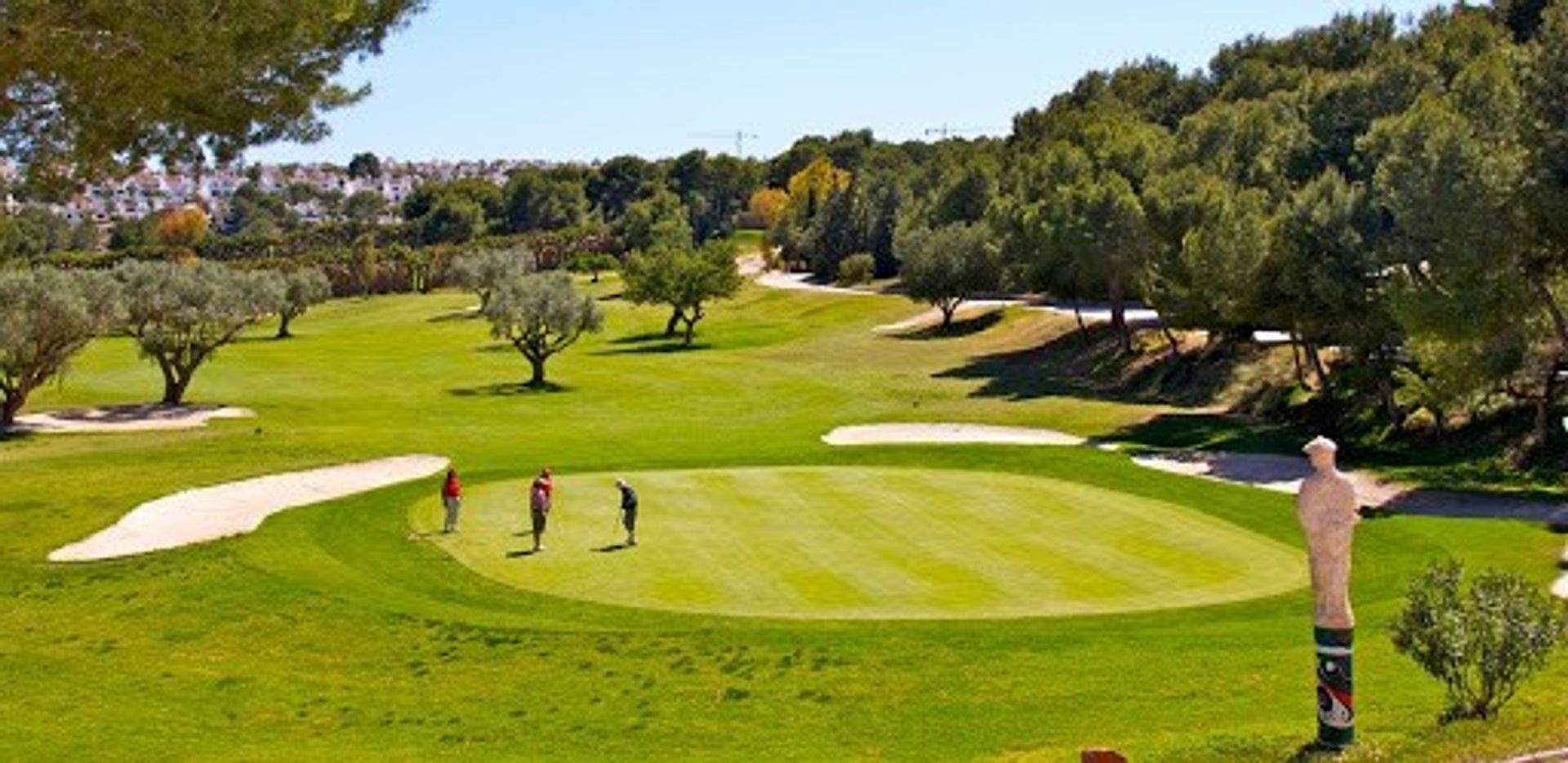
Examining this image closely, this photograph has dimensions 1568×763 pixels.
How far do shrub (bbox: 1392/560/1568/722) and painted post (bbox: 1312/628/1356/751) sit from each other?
153cm

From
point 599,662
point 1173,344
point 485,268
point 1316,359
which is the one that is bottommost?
point 599,662

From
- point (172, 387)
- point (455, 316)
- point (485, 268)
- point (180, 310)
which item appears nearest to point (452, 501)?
point (180, 310)

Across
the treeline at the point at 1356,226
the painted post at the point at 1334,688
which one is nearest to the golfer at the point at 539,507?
the painted post at the point at 1334,688

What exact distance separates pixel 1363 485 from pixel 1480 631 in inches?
1045

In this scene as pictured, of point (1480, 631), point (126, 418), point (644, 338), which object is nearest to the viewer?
point (1480, 631)

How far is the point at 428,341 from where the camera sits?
109 meters

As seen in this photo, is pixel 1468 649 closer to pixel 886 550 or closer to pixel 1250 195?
pixel 886 550

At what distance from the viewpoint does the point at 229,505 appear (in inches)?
1593

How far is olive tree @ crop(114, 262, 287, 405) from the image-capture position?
2621 inches

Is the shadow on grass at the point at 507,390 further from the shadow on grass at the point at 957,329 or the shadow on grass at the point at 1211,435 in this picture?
the shadow on grass at the point at 1211,435

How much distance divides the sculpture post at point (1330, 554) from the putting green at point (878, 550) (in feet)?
37.1

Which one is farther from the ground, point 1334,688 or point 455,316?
point 1334,688

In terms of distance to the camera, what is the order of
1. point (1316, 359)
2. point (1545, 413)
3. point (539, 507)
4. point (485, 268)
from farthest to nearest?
point (485, 268), point (1316, 359), point (1545, 413), point (539, 507)

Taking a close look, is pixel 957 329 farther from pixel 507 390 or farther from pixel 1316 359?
pixel 1316 359
